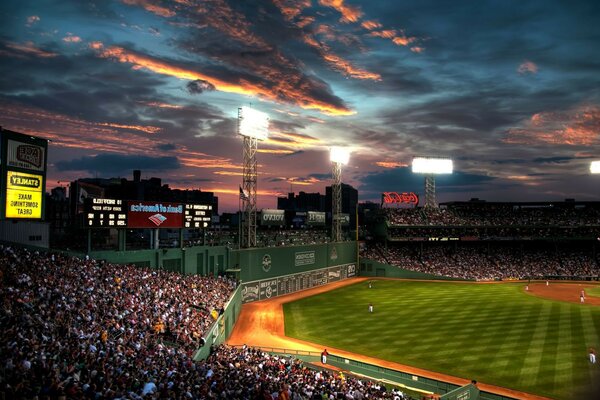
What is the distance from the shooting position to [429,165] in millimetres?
83062

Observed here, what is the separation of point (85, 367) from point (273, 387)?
6136 mm

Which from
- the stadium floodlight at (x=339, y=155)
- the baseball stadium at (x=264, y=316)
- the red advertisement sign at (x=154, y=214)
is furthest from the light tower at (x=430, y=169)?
the red advertisement sign at (x=154, y=214)

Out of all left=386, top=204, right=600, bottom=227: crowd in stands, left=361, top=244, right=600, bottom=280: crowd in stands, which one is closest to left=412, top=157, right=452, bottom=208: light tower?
left=386, top=204, right=600, bottom=227: crowd in stands

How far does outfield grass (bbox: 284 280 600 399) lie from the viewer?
85.9ft

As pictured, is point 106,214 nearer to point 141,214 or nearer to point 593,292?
point 141,214

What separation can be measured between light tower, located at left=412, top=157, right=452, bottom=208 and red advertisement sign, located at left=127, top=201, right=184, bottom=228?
56231 millimetres

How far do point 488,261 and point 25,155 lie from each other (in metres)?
69.1

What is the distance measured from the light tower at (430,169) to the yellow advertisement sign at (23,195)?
68661mm

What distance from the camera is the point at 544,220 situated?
78.5 metres

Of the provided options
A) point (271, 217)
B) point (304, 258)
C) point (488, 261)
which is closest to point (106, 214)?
point (304, 258)

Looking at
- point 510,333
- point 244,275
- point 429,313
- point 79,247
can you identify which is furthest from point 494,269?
point 79,247

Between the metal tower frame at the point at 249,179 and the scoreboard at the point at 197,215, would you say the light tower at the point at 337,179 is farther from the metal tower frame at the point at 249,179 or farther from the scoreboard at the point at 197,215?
the scoreboard at the point at 197,215

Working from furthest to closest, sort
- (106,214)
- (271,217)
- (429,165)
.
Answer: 1. (429,165)
2. (271,217)
3. (106,214)

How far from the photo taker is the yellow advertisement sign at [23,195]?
23766 millimetres
